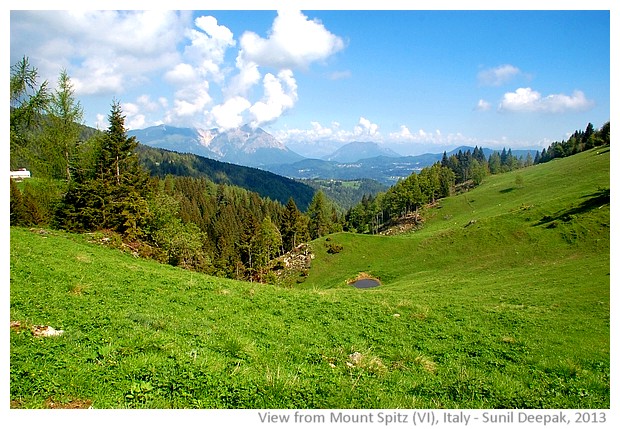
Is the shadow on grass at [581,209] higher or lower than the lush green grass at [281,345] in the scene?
higher

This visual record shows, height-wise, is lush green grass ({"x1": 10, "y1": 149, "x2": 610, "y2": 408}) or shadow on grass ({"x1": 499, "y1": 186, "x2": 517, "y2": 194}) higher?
A: shadow on grass ({"x1": 499, "y1": 186, "x2": 517, "y2": 194})

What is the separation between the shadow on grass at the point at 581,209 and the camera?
5184cm

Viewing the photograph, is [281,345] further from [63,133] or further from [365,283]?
[365,283]

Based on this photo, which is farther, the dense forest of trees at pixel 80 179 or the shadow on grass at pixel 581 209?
the shadow on grass at pixel 581 209

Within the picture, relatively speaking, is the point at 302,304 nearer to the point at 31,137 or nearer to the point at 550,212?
the point at 31,137

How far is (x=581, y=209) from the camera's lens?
53406 mm

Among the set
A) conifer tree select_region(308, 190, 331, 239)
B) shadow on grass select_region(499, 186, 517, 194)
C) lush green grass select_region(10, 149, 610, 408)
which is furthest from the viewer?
conifer tree select_region(308, 190, 331, 239)

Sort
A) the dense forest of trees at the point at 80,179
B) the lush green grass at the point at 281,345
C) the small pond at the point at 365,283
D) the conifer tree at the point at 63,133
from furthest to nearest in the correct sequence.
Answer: the small pond at the point at 365,283 → the conifer tree at the point at 63,133 → the dense forest of trees at the point at 80,179 → the lush green grass at the point at 281,345

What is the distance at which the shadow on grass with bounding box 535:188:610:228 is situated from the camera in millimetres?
51844

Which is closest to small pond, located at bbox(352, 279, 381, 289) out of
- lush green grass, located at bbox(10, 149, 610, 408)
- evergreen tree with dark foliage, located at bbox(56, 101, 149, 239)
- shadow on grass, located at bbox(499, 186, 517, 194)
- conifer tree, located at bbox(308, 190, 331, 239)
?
lush green grass, located at bbox(10, 149, 610, 408)

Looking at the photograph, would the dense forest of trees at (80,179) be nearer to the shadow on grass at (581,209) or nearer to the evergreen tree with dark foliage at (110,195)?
the evergreen tree with dark foliage at (110,195)

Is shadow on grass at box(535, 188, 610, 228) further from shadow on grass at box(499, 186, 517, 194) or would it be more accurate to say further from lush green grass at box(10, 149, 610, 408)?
shadow on grass at box(499, 186, 517, 194)

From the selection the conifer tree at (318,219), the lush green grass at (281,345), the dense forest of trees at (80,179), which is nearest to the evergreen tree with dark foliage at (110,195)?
the dense forest of trees at (80,179)

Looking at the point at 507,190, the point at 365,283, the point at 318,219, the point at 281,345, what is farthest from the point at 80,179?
the point at 507,190
